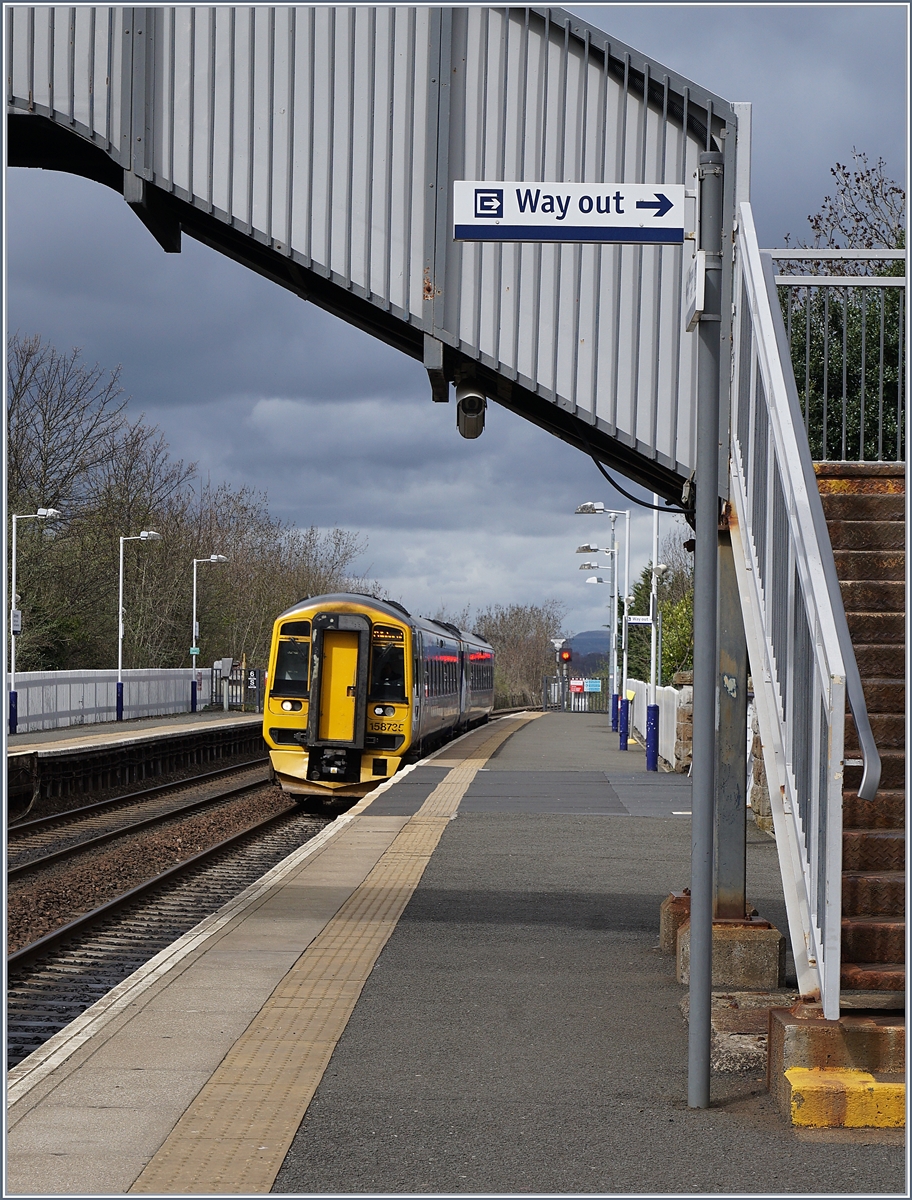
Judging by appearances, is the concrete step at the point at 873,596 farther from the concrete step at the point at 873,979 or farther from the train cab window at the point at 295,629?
the train cab window at the point at 295,629

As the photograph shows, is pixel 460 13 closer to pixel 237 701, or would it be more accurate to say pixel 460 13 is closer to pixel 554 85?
pixel 554 85

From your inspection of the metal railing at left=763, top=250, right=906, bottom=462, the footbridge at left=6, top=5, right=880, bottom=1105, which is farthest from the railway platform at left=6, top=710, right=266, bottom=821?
the metal railing at left=763, top=250, right=906, bottom=462

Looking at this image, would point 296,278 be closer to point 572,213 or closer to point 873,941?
point 572,213

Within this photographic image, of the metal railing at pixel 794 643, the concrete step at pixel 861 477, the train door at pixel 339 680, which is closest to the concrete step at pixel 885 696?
the metal railing at pixel 794 643

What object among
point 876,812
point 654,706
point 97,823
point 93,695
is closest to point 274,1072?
point 876,812

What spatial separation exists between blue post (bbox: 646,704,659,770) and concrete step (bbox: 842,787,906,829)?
1736 centimetres

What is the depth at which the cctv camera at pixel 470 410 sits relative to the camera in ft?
25.6

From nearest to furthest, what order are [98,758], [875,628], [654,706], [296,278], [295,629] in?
→ [875,628], [296,278], [295,629], [654,706], [98,758]

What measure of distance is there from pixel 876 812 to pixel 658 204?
104 inches

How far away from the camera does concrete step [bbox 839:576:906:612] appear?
6766 mm

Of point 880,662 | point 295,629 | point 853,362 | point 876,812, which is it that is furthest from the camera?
point 295,629

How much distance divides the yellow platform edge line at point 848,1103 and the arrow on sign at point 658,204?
3269mm

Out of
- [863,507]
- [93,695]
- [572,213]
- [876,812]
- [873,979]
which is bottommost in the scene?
[93,695]

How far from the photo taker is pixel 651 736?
23.7 meters
